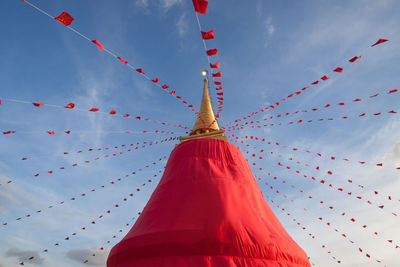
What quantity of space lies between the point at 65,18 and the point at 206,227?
4841 millimetres

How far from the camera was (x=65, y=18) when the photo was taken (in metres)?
4.54

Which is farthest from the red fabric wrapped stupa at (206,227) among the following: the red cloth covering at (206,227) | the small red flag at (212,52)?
the small red flag at (212,52)

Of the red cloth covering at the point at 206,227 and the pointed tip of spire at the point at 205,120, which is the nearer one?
the red cloth covering at the point at 206,227

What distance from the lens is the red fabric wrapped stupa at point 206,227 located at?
457cm

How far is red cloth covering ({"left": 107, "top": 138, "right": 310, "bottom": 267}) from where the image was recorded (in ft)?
15.0

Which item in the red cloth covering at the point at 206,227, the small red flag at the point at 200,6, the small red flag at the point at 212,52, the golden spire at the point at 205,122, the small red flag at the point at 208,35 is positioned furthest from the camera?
the golden spire at the point at 205,122

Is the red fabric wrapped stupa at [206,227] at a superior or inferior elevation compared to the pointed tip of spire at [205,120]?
inferior

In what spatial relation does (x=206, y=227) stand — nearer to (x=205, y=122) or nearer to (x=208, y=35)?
(x=208, y=35)

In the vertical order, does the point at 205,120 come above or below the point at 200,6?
below

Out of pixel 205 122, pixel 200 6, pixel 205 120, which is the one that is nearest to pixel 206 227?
pixel 200 6

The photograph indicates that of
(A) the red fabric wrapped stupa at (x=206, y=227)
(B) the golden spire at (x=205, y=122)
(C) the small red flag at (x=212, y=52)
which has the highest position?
(C) the small red flag at (x=212, y=52)

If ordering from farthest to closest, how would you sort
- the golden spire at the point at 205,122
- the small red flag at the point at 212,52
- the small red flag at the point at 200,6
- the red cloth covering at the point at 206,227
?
1. the golden spire at the point at 205,122
2. the small red flag at the point at 212,52
3. the red cloth covering at the point at 206,227
4. the small red flag at the point at 200,6

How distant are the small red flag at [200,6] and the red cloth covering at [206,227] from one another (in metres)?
3.77

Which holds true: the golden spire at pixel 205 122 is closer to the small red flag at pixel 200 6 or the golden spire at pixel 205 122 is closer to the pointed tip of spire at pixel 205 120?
the pointed tip of spire at pixel 205 120
